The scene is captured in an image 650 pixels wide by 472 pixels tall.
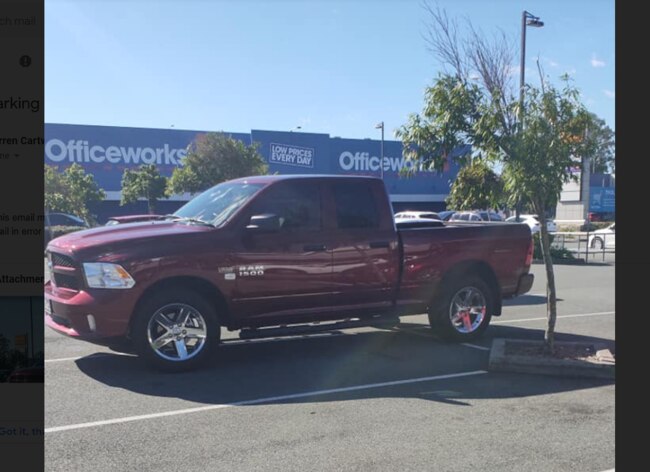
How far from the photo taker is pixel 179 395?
5.33m

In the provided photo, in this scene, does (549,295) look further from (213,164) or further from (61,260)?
(213,164)

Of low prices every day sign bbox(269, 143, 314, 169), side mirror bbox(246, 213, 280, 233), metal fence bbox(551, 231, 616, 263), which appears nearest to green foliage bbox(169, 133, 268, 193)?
low prices every day sign bbox(269, 143, 314, 169)

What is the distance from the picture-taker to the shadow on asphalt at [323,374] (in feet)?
17.9

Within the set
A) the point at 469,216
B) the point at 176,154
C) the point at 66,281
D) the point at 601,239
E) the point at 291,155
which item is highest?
the point at 291,155

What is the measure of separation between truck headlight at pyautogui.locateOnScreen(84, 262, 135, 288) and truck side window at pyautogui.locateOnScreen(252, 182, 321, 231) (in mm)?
1621

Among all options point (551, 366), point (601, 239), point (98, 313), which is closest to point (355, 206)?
point (551, 366)

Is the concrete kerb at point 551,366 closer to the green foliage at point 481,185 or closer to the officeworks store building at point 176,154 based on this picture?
the green foliage at point 481,185

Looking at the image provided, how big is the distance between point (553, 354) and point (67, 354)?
5.49 m

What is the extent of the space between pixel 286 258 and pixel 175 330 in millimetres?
1394

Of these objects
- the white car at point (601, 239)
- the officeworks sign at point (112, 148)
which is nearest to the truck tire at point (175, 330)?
the white car at point (601, 239)

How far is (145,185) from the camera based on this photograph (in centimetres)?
3181

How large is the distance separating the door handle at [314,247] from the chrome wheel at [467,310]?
1986 millimetres
